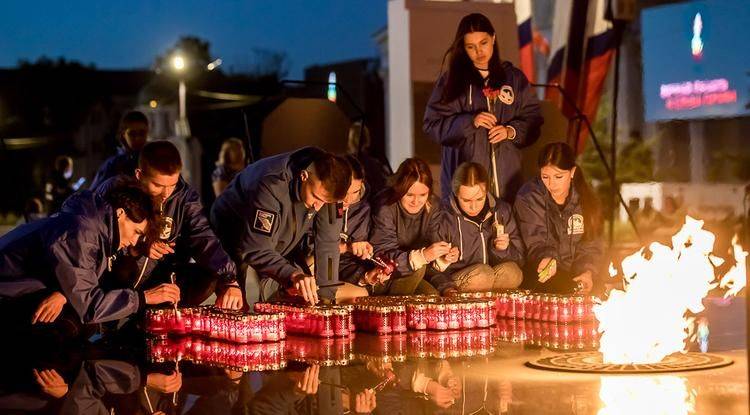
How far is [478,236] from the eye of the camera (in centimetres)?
983

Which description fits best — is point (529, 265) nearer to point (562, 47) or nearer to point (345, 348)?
point (345, 348)

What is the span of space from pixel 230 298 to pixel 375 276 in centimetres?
140

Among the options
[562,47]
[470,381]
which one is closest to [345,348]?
[470,381]

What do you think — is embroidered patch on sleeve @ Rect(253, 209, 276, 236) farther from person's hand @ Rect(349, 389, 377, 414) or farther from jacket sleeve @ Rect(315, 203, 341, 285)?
person's hand @ Rect(349, 389, 377, 414)

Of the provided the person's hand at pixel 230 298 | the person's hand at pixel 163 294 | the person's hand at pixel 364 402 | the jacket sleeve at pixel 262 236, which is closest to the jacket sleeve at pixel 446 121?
the jacket sleeve at pixel 262 236

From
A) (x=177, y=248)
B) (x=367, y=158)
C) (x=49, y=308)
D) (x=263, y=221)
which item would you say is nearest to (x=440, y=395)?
(x=49, y=308)

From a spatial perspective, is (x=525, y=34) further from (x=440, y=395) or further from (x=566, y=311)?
(x=440, y=395)

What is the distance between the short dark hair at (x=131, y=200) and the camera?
24.1 ft

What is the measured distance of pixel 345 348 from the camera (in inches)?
305

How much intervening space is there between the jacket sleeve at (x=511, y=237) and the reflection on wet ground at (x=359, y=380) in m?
1.58

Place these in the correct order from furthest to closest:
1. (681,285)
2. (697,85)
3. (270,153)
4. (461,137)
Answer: (697,85)
(270,153)
(461,137)
(681,285)

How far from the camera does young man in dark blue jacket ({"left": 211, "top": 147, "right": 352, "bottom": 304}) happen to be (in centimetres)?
803

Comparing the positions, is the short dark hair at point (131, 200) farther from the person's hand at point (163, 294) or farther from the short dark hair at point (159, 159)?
the person's hand at point (163, 294)

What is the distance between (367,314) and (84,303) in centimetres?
195
